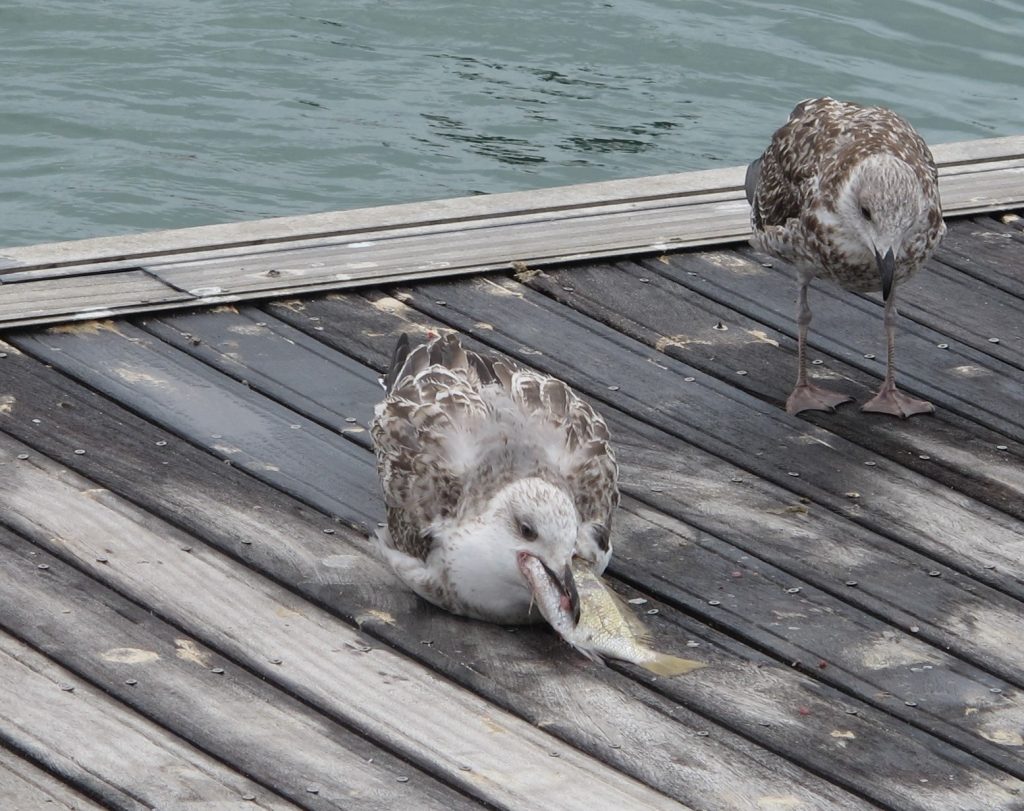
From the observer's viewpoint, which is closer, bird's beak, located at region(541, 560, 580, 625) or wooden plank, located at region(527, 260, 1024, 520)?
bird's beak, located at region(541, 560, 580, 625)

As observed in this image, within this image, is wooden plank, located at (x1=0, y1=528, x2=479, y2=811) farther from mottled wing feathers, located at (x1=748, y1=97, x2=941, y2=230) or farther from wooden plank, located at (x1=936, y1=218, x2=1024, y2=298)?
wooden plank, located at (x1=936, y1=218, x2=1024, y2=298)

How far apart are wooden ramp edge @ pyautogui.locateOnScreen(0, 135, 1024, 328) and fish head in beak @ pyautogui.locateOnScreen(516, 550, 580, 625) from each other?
7.31ft

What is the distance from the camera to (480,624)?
4629 millimetres

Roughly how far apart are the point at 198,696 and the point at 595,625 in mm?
942

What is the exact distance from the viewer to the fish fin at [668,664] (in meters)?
4.46

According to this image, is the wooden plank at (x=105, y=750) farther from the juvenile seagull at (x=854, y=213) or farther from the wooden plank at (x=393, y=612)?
the juvenile seagull at (x=854, y=213)

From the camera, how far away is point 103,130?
12.2m

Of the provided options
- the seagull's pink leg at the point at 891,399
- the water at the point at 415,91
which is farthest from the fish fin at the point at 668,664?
the water at the point at 415,91

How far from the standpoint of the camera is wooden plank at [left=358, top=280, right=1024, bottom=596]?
524 cm

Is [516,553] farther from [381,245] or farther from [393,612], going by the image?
[381,245]

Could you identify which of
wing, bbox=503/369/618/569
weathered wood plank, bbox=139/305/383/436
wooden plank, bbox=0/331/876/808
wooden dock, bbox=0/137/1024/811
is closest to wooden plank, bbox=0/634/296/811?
wooden dock, bbox=0/137/1024/811

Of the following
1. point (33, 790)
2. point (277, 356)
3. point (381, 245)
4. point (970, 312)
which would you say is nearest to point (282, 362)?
point (277, 356)

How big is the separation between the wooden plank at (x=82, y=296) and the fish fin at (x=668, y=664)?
246 centimetres

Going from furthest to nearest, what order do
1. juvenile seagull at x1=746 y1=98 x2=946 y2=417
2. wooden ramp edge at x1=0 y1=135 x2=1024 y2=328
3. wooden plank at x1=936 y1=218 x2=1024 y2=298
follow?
wooden plank at x1=936 y1=218 x2=1024 y2=298 < wooden ramp edge at x1=0 y1=135 x2=1024 y2=328 < juvenile seagull at x1=746 y1=98 x2=946 y2=417
